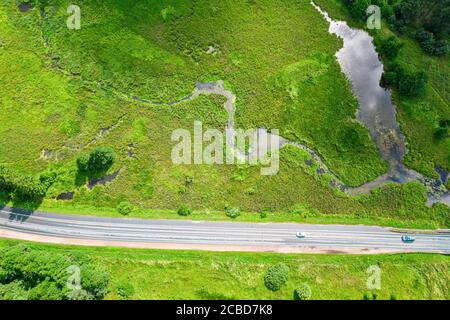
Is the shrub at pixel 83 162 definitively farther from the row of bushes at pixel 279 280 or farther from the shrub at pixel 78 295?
the row of bushes at pixel 279 280

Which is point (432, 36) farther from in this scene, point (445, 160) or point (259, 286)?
point (259, 286)

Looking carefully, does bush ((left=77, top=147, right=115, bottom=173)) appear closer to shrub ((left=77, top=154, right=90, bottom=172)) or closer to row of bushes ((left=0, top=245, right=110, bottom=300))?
shrub ((left=77, top=154, right=90, bottom=172))

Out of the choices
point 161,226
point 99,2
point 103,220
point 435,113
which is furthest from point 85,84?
point 435,113

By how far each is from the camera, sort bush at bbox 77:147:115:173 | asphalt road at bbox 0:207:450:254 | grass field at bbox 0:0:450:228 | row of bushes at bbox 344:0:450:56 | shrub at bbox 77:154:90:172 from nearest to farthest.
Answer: bush at bbox 77:147:115:173 < shrub at bbox 77:154:90:172 < asphalt road at bbox 0:207:450:254 < grass field at bbox 0:0:450:228 < row of bushes at bbox 344:0:450:56

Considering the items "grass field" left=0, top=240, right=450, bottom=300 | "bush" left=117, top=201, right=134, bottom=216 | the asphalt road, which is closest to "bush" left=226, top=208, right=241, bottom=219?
the asphalt road

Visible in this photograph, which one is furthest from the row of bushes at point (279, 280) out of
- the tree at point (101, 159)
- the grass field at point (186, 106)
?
the tree at point (101, 159)

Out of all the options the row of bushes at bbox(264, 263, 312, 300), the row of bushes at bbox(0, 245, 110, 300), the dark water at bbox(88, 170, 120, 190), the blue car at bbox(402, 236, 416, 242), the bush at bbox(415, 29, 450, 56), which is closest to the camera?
the row of bushes at bbox(0, 245, 110, 300)

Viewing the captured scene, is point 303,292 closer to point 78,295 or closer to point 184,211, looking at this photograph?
point 184,211
